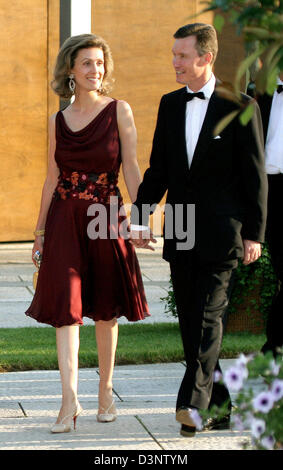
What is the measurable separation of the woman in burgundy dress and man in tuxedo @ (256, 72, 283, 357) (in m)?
0.82

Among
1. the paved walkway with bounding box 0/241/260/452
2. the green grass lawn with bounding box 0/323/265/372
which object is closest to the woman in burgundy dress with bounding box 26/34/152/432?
the paved walkway with bounding box 0/241/260/452

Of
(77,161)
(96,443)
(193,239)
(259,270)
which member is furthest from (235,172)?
(259,270)

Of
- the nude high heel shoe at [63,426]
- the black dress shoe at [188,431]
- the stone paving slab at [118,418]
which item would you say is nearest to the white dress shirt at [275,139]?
the stone paving slab at [118,418]

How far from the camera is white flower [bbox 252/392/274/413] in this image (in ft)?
10.0

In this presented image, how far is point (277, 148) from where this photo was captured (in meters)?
5.69

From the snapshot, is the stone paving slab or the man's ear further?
the man's ear

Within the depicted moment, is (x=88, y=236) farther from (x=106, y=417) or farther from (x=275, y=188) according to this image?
(x=275, y=188)

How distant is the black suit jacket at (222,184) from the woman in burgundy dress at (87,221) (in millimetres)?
355

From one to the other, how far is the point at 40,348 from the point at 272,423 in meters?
4.47

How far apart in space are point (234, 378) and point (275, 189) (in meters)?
2.78

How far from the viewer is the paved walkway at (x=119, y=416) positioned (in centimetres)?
486

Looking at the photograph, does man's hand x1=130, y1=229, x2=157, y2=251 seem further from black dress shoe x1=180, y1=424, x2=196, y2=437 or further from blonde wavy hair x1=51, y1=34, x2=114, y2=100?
black dress shoe x1=180, y1=424, x2=196, y2=437

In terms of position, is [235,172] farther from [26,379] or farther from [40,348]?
[40,348]

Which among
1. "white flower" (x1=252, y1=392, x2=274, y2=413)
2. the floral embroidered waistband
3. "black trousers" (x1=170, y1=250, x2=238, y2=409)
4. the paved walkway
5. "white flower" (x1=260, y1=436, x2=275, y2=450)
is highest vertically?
the floral embroidered waistband
